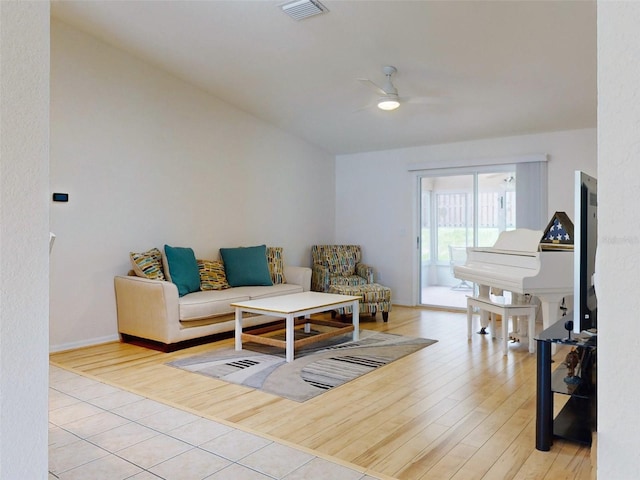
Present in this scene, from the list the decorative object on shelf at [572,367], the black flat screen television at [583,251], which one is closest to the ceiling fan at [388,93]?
the decorative object on shelf at [572,367]

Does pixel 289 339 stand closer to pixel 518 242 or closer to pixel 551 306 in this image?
pixel 551 306

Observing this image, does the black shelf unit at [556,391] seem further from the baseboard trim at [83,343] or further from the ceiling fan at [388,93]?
the baseboard trim at [83,343]

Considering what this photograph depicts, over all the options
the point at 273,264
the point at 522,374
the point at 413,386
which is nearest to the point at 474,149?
the point at 273,264

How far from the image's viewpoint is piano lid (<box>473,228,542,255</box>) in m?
4.27

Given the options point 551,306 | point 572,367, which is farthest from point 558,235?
point 572,367

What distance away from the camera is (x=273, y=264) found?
588 cm

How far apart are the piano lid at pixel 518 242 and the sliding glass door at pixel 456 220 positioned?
1.43m

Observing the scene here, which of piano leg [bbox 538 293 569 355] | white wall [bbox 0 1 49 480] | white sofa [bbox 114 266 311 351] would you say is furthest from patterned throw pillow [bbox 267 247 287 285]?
white wall [bbox 0 1 49 480]

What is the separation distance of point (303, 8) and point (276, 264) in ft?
10.3

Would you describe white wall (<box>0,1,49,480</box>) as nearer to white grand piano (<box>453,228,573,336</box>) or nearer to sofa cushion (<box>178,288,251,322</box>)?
sofa cushion (<box>178,288,251,322</box>)

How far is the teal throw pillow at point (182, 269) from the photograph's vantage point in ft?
15.3

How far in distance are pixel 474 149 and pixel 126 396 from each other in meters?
5.01

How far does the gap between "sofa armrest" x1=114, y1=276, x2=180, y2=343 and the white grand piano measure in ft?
9.23

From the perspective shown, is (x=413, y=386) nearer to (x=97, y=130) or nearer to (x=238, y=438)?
(x=238, y=438)
